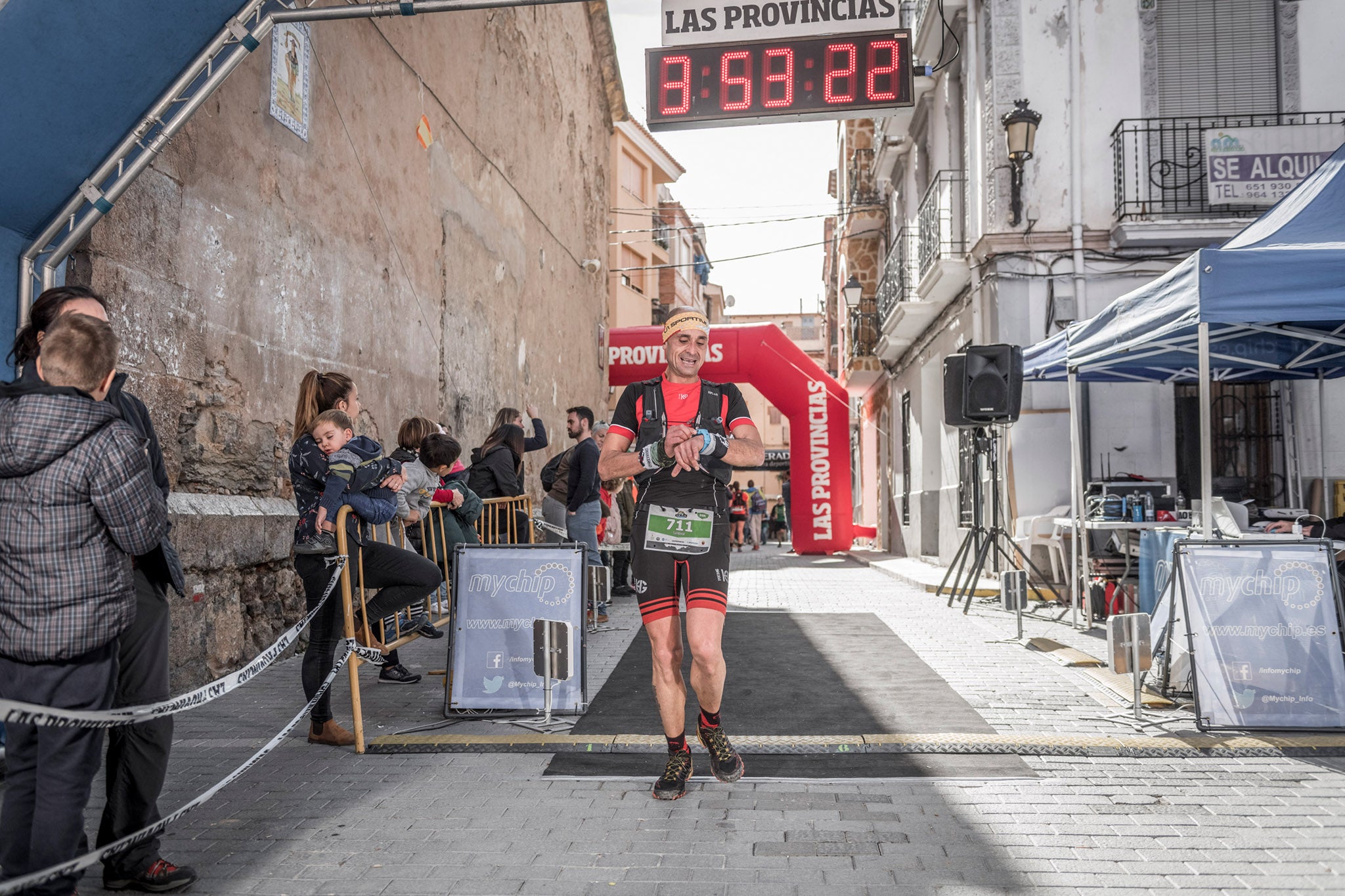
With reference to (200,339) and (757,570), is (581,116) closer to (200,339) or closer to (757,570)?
(757,570)

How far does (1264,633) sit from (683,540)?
307 centimetres

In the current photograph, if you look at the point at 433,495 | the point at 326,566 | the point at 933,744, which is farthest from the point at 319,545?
the point at 933,744

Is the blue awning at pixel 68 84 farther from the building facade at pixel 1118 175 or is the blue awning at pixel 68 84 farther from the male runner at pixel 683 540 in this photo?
the building facade at pixel 1118 175

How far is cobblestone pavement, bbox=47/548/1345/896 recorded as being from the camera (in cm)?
329

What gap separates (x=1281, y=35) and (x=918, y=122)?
6374 millimetres

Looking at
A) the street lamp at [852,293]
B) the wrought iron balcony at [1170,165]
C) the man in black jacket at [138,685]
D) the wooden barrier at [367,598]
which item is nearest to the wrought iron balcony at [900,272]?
the street lamp at [852,293]

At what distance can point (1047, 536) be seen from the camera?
1160 centimetres

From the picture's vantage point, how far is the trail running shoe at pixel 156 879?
323cm

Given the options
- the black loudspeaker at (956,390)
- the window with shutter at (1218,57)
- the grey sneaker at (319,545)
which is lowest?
the grey sneaker at (319,545)

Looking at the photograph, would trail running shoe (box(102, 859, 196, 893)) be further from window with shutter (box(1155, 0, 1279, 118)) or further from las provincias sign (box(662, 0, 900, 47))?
window with shutter (box(1155, 0, 1279, 118))

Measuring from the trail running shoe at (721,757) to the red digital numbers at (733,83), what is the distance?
6.15 m

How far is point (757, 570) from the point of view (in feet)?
55.1

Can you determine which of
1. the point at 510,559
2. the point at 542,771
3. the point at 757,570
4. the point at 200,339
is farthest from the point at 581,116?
the point at 542,771

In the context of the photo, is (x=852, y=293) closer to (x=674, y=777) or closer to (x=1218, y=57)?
(x=1218, y=57)
